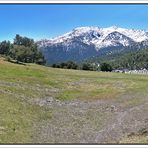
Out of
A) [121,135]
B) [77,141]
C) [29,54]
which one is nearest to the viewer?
[77,141]

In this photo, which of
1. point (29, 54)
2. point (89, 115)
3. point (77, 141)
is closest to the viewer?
point (77, 141)

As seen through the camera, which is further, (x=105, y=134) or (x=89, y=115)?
(x=89, y=115)

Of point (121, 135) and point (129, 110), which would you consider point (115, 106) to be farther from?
point (121, 135)

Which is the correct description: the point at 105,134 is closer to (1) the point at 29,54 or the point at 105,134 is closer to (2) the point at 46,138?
(2) the point at 46,138

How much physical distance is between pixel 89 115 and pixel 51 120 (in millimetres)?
7002

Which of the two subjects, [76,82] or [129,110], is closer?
[129,110]

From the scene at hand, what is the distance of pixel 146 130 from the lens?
1523 inches

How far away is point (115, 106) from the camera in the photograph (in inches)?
2448

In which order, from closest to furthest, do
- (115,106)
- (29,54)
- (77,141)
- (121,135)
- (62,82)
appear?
(77,141)
(121,135)
(115,106)
(62,82)
(29,54)

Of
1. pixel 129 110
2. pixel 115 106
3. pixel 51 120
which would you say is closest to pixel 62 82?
pixel 115 106

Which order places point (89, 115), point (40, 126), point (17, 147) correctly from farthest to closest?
1. point (89, 115)
2. point (40, 126)
3. point (17, 147)

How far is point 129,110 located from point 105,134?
57.1 feet

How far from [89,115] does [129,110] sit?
5774mm

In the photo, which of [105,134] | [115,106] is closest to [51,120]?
[105,134]
